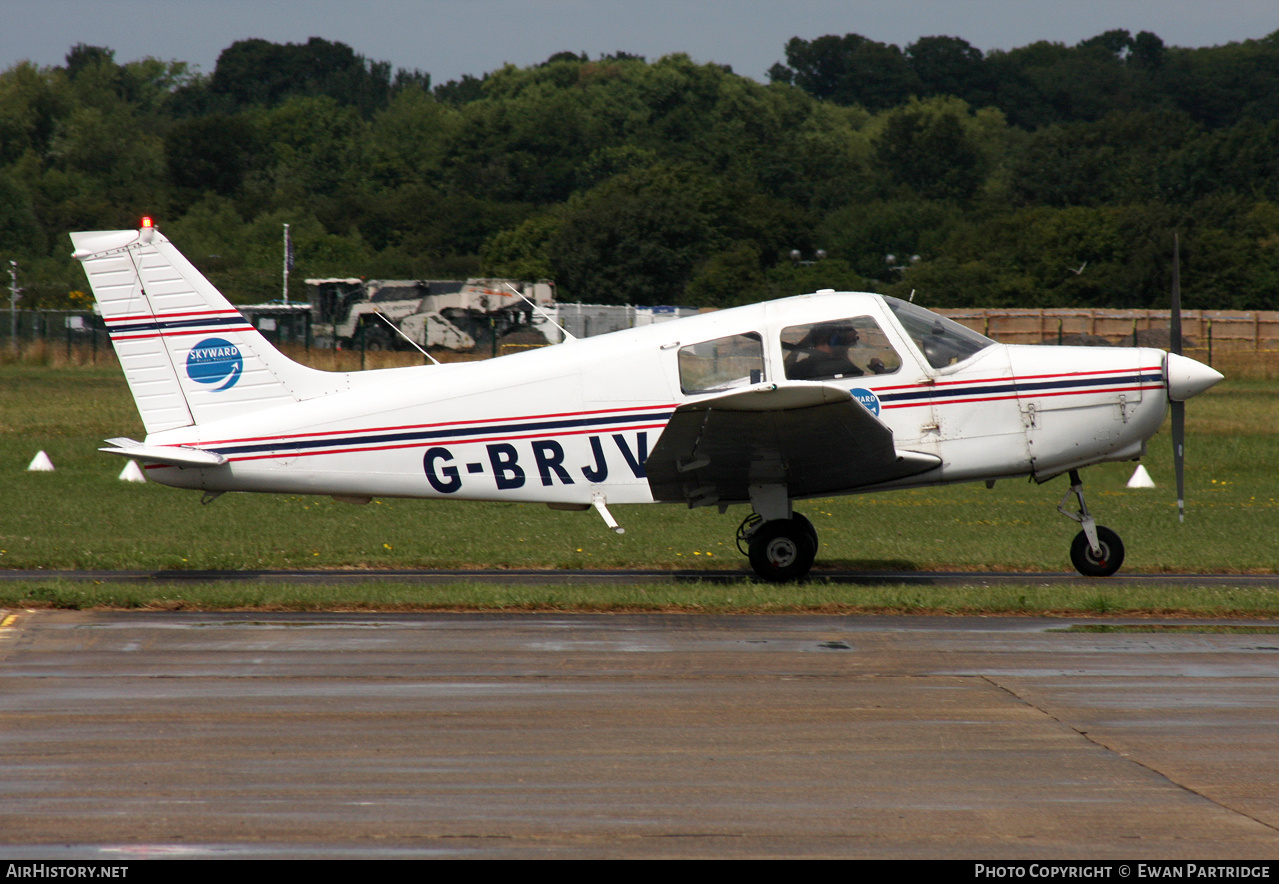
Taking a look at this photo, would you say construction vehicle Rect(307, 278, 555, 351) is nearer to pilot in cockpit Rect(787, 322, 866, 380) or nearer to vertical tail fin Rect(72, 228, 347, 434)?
vertical tail fin Rect(72, 228, 347, 434)

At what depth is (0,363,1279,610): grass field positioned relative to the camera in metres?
10.6

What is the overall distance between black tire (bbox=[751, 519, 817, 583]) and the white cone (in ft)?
29.9

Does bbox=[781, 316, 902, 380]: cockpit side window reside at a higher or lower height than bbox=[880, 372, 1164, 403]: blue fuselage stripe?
higher

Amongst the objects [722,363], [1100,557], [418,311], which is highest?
[418,311]

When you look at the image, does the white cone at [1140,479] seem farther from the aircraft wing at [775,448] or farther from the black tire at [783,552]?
the black tire at [783,552]

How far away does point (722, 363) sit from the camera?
1120cm

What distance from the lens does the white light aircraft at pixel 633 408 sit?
1121 centimetres

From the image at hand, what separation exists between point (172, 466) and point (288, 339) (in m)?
28.1

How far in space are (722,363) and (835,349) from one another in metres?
0.95

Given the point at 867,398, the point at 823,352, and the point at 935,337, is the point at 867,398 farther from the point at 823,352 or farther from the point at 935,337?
the point at 935,337

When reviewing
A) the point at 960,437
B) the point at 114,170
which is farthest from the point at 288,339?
the point at 114,170

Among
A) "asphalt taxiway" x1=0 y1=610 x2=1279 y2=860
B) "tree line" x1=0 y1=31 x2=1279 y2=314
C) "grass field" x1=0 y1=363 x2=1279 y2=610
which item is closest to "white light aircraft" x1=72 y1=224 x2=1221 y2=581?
"grass field" x1=0 y1=363 x2=1279 y2=610

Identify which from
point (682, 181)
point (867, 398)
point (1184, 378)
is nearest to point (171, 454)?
point (867, 398)

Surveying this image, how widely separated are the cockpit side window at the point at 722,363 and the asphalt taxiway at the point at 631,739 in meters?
2.42
